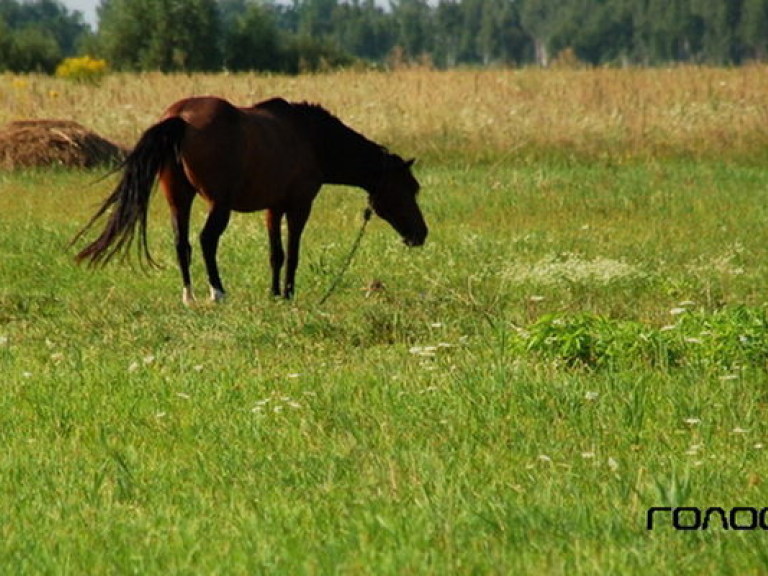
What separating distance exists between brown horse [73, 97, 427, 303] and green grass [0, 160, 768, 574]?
526 mm

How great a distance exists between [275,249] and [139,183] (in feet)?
5.58

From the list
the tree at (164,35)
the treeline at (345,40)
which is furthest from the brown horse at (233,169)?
the tree at (164,35)

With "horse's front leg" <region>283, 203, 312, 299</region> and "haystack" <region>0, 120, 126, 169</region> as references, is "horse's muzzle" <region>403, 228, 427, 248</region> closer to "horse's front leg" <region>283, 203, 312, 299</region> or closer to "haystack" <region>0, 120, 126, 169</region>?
"horse's front leg" <region>283, 203, 312, 299</region>

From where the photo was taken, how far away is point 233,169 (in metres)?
12.5

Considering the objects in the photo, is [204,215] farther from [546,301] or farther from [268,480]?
[268,480]

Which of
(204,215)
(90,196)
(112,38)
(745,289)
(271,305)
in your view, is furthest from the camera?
(112,38)

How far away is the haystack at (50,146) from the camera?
23.4 meters

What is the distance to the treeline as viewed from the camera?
65562 mm

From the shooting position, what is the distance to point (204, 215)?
1841 cm

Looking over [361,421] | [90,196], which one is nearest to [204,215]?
[90,196]

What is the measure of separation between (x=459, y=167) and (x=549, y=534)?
65.2ft

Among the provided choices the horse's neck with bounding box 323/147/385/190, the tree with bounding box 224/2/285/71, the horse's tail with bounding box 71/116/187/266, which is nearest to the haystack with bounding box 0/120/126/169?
the horse's neck with bounding box 323/147/385/190

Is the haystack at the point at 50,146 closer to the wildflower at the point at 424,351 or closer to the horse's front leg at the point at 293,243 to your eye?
the horse's front leg at the point at 293,243

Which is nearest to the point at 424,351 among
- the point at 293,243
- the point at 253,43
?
the point at 293,243
